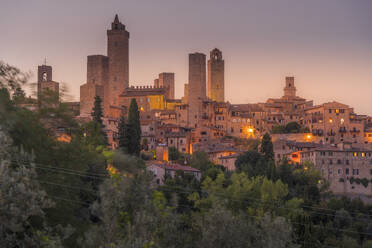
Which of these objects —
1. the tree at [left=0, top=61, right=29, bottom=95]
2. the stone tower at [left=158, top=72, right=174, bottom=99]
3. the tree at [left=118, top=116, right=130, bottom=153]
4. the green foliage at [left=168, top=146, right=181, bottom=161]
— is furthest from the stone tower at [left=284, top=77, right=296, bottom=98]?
the tree at [left=0, top=61, right=29, bottom=95]

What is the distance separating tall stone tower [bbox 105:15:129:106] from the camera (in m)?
96.6

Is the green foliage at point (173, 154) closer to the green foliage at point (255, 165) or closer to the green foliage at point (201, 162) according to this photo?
the green foliage at point (201, 162)

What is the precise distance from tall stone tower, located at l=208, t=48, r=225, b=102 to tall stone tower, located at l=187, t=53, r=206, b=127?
10813mm

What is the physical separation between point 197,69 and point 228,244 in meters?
72.2

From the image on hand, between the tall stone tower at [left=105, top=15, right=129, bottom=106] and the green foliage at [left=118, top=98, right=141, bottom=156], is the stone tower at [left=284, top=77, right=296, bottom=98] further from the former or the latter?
the green foliage at [left=118, top=98, right=141, bottom=156]

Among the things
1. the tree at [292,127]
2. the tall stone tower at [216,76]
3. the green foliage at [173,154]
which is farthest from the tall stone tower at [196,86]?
the green foliage at [173,154]

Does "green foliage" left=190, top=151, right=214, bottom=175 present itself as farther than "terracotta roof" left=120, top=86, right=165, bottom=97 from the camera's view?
No

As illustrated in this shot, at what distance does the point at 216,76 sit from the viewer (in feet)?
342

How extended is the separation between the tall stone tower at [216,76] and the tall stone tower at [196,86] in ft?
35.5

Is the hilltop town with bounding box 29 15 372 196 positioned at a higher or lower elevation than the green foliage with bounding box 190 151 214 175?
higher

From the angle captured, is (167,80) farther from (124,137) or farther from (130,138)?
(124,137)

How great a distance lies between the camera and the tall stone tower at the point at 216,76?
102812 millimetres

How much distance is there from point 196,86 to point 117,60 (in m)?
17.1

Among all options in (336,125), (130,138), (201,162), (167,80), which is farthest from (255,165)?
(167,80)
